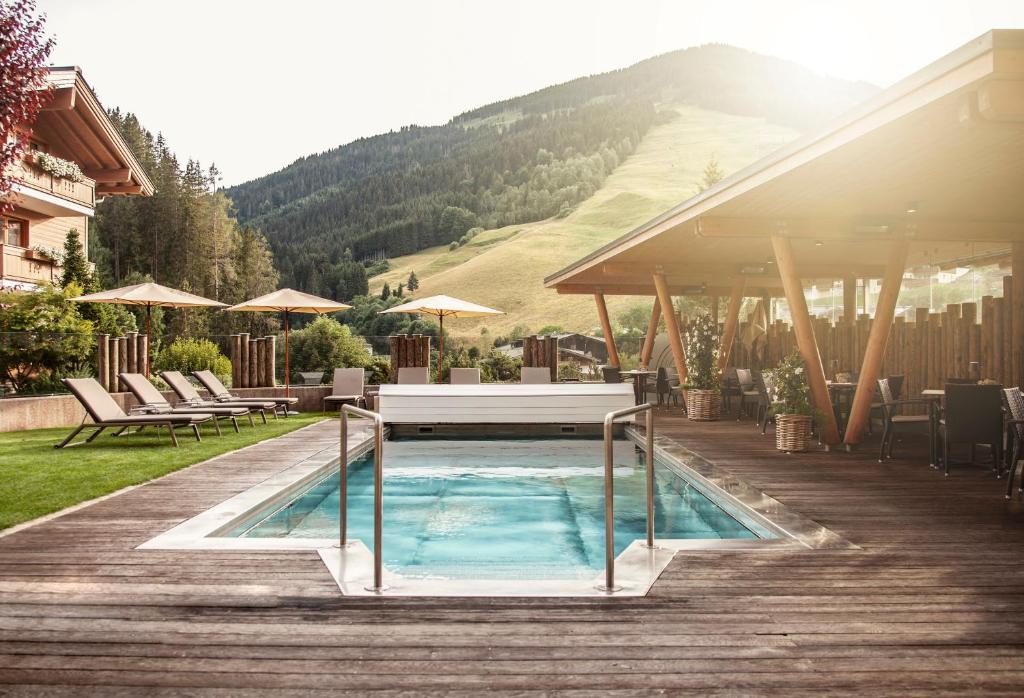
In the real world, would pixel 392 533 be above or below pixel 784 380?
below

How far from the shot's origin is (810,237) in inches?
382

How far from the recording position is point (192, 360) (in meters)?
16.4

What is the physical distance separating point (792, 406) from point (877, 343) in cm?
109

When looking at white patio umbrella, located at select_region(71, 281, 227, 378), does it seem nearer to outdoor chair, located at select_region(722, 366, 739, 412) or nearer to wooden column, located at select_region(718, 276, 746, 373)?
wooden column, located at select_region(718, 276, 746, 373)

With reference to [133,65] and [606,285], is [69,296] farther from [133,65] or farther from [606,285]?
[133,65]

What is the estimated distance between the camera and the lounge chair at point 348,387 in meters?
14.8

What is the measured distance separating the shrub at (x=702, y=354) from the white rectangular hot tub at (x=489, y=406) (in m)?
1.50

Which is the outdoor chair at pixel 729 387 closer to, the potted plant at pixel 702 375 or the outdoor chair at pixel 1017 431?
the potted plant at pixel 702 375

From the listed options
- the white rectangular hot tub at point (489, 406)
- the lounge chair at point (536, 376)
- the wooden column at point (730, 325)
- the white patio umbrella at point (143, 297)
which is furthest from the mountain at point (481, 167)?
the white rectangular hot tub at point (489, 406)

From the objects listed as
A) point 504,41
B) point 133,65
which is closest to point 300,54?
point 133,65

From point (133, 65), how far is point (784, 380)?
31306mm

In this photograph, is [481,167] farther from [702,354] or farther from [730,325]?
[702,354]

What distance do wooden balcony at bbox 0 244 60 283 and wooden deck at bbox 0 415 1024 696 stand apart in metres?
15.7

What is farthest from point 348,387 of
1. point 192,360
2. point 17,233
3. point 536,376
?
point 17,233
